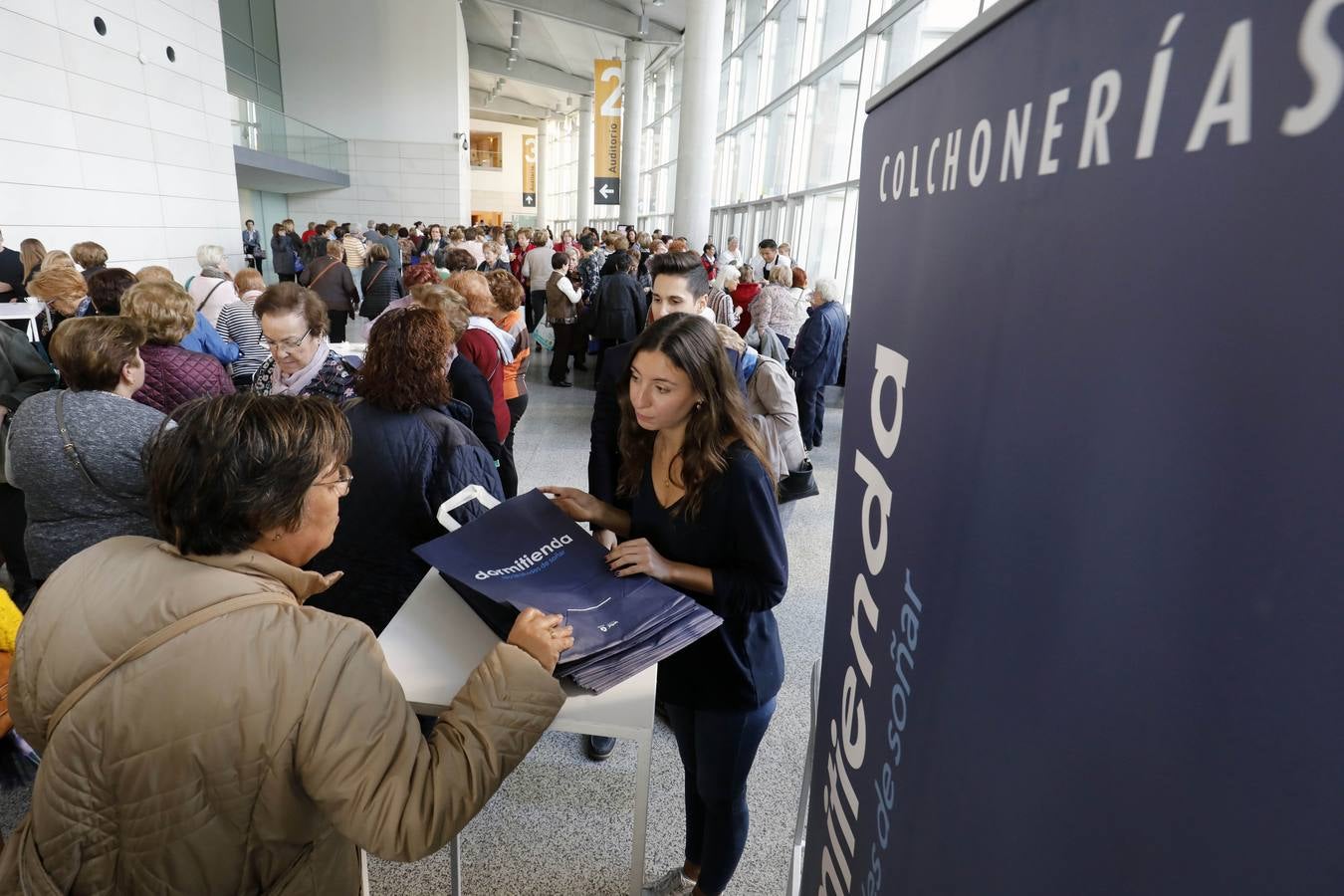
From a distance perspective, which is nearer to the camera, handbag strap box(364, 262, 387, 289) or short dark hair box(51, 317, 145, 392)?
short dark hair box(51, 317, 145, 392)

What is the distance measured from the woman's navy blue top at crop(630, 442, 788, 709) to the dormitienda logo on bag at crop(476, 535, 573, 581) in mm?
266

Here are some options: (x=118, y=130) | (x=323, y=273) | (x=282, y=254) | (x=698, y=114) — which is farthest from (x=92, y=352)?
(x=698, y=114)

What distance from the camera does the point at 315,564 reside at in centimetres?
223

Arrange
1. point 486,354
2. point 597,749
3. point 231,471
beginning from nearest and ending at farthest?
1. point 231,471
2. point 597,749
3. point 486,354

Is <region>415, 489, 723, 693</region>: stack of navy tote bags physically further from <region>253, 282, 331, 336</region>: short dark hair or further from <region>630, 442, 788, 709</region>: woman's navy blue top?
<region>253, 282, 331, 336</region>: short dark hair

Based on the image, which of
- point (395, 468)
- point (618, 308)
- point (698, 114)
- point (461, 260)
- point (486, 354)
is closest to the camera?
point (395, 468)

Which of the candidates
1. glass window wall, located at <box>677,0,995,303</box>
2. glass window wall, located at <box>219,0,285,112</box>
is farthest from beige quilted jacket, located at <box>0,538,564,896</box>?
glass window wall, located at <box>219,0,285,112</box>

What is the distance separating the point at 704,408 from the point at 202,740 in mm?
1150

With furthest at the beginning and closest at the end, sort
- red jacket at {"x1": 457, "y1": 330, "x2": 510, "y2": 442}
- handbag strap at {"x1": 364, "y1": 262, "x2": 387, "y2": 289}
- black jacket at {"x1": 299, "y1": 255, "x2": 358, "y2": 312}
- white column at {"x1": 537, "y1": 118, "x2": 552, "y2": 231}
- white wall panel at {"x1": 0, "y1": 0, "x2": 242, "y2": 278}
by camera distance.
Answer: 1. white column at {"x1": 537, "y1": 118, "x2": 552, "y2": 231}
2. black jacket at {"x1": 299, "y1": 255, "x2": 358, "y2": 312}
3. handbag strap at {"x1": 364, "y1": 262, "x2": 387, "y2": 289}
4. white wall panel at {"x1": 0, "y1": 0, "x2": 242, "y2": 278}
5. red jacket at {"x1": 457, "y1": 330, "x2": 510, "y2": 442}

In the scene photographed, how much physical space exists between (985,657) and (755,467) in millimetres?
1148

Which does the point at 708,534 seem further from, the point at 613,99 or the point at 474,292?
the point at 613,99

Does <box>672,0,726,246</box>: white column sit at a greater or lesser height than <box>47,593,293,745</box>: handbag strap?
greater

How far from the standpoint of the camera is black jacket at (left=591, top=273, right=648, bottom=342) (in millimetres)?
7594

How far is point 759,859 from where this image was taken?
2.34 metres
